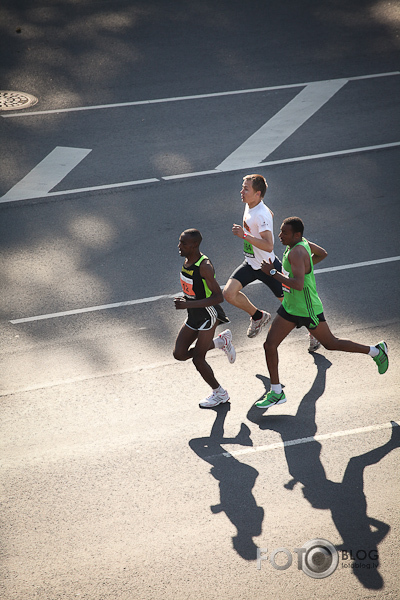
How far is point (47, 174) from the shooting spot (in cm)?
1253

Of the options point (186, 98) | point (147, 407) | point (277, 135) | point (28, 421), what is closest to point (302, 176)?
point (277, 135)

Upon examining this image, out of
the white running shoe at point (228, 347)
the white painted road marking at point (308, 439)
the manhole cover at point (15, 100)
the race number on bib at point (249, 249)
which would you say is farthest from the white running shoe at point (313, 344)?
the manhole cover at point (15, 100)

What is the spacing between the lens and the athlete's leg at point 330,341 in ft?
22.1

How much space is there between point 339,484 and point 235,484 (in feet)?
3.19

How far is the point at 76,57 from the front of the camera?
1698 centimetres

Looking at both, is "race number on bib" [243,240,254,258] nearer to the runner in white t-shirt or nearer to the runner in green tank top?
the runner in white t-shirt

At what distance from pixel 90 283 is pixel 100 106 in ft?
24.3

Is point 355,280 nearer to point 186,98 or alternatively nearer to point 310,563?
point 310,563

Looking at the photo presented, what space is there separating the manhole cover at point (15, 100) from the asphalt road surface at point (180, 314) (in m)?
0.16

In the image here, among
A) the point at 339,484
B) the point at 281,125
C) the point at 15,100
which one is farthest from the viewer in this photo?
the point at 15,100

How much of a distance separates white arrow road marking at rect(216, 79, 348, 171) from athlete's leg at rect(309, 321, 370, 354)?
6633mm
